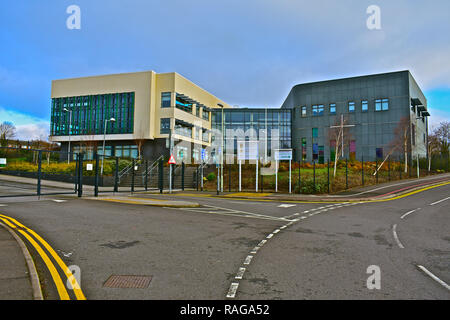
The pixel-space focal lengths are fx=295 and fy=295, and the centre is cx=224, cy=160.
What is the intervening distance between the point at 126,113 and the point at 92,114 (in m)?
6.24

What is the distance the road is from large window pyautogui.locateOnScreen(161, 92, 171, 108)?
121ft

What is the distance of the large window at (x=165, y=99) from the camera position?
153 feet

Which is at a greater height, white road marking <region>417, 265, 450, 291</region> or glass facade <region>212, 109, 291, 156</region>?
glass facade <region>212, 109, 291, 156</region>

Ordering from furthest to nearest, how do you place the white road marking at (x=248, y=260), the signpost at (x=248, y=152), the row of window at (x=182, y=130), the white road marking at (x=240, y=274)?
the row of window at (x=182, y=130), the signpost at (x=248, y=152), the white road marking at (x=248, y=260), the white road marking at (x=240, y=274)

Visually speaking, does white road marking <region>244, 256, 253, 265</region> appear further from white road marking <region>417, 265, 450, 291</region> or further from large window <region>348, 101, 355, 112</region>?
large window <region>348, 101, 355, 112</region>

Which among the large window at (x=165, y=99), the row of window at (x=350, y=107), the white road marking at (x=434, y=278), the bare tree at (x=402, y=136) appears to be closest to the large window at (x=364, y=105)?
the row of window at (x=350, y=107)

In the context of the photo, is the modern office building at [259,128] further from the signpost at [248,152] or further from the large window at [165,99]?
the signpost at [248,152]

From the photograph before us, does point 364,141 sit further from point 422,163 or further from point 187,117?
point 187,117

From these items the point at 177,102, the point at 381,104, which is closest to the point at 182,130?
the point at 177,102

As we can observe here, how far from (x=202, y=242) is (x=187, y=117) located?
4384 centimetres

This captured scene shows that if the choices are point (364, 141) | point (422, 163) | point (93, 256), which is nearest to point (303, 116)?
point (364, 141)

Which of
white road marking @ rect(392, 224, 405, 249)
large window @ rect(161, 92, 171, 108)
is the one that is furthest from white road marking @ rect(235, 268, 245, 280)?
large window @ rect(161, 92, 171, 108)

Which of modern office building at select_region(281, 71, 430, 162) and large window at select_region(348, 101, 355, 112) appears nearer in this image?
modern office building at select_region(281, 71, 430, 162)

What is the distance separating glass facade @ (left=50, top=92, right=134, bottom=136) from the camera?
4741cm
